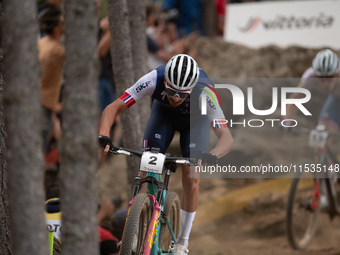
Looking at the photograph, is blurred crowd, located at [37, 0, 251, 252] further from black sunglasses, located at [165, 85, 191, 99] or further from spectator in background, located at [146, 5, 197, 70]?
black sunglasses, located at [165, 85, 191, 99]

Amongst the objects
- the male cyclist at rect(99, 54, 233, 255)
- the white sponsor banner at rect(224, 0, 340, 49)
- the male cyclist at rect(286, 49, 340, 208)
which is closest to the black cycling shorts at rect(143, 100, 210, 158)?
the male cyclist at rect(99, 54, 233, 255)

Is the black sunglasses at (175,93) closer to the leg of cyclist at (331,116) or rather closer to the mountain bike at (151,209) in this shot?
the mountain bike at (151,209)

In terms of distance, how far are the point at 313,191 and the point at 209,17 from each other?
5412 mm

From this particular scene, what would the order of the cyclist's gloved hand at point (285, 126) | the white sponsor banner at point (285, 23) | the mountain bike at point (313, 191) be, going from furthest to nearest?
the white sponsor banner at point (285, 23) < the mountain bike at point (313, 191) < the cyclist's gloved hand at point (285, 126)

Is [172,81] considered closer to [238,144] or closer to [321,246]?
[321,246]

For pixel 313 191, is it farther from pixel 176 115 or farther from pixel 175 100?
pixel 175 100

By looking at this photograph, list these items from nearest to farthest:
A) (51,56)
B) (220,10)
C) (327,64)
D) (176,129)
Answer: (176,129)
(327,64)
(51,56)
(220,10)

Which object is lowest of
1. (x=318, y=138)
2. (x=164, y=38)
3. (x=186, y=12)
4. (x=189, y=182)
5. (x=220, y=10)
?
(x=189, y=182)

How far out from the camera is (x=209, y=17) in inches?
404

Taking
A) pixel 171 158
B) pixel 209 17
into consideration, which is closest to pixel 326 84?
pixel 171 158

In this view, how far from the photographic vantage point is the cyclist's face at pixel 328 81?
606cm

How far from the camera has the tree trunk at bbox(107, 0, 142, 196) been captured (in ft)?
15.0

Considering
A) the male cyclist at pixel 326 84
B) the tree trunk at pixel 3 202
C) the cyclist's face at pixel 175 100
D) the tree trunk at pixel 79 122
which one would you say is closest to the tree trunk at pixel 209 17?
the male cyclist at pixel 326 84

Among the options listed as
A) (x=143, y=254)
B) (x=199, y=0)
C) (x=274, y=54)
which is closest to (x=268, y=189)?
(x=274, y=54)
